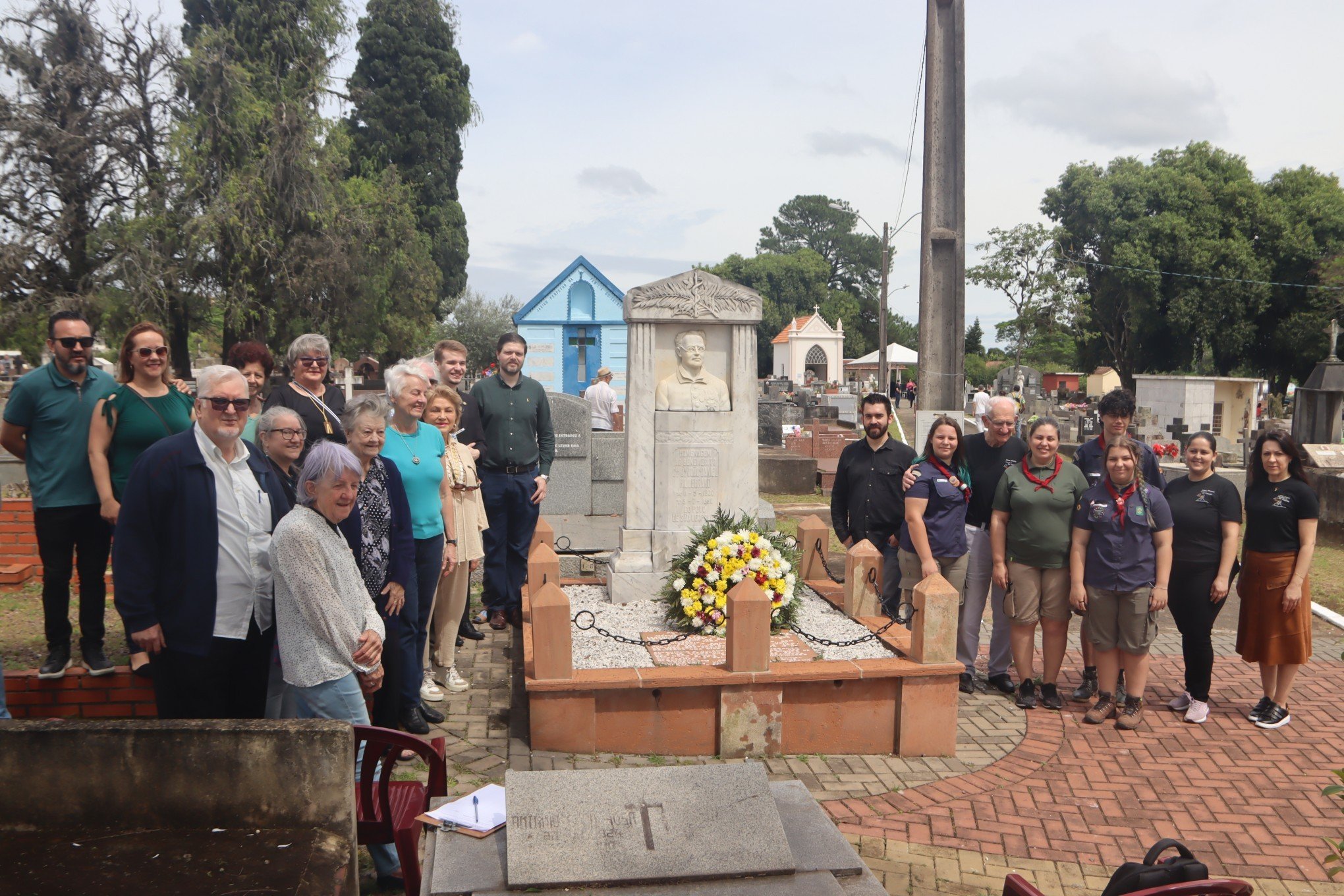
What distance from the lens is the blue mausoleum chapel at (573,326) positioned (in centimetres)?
3194

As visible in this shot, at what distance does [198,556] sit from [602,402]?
34.7ft

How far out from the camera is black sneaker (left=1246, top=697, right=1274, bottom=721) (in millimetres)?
5898

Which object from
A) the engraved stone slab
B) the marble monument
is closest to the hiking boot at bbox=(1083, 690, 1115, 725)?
the marble monument

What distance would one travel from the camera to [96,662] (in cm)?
457

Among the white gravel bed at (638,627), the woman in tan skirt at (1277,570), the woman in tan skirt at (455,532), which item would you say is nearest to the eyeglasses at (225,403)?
the woman in tan skirt at (455,532)

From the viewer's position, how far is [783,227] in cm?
10994

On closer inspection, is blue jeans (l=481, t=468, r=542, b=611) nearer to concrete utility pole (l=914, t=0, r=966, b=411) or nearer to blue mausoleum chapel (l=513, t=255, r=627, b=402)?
concrete utility pole (l=914, t=0, r=966, b=411)

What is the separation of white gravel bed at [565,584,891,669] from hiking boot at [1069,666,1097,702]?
4.55 ft

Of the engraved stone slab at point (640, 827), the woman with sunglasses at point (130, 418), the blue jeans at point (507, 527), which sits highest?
the woman with sunglasses at point (130, 418)

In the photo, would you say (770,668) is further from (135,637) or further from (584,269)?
(584,269)

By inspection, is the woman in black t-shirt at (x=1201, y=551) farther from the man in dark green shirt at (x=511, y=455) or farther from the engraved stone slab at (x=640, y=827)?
the man in dark green shirt at (x=511, y=455)

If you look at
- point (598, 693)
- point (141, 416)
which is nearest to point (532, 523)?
point (598, 693)

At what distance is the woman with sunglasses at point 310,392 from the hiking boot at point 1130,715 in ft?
15.3

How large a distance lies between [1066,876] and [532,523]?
4253 mm
